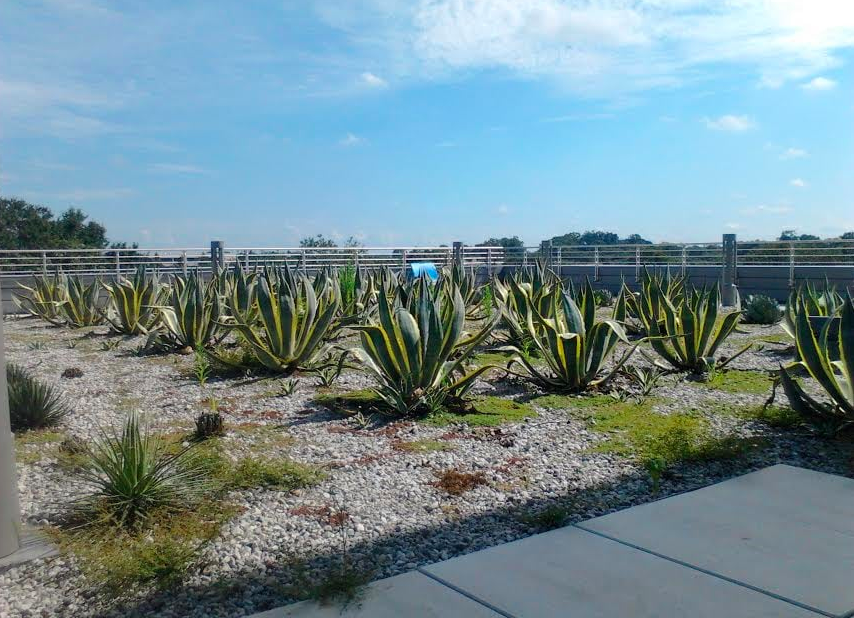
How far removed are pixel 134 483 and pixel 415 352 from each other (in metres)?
2.77

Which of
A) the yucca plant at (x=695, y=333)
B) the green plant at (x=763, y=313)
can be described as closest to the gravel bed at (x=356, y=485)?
the yucca plant at (x=695, y=333)

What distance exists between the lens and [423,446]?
5699mm

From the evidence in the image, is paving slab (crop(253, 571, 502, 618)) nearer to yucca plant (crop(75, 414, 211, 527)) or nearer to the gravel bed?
the gravel bed

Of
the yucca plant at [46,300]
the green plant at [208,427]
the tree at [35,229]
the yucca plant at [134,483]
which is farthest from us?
the tree at [35,229]

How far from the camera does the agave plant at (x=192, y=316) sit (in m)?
9.84

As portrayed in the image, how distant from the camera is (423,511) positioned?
442 centimetres

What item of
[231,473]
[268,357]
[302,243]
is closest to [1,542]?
[231,473]

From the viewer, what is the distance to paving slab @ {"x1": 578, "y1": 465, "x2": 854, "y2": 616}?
3.51 meters

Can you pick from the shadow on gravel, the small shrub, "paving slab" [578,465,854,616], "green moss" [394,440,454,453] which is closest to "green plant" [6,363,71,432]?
"green moss" [394,440,454,453]

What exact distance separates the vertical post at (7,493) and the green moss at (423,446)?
2.53 metres

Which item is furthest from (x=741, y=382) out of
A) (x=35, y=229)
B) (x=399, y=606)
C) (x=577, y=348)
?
(x=35, y=229)

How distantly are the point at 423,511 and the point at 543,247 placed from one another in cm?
2018

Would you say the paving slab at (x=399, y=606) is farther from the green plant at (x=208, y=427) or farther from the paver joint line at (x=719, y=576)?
the green plant at (x=208, y=427)

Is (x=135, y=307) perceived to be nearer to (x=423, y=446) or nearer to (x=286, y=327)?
(x=286, y=327)
